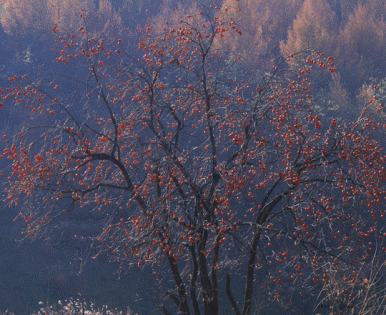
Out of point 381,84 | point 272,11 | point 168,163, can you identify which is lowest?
point 168,163

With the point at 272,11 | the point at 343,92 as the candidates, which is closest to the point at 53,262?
the point at 343,92

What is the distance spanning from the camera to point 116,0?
28.7m

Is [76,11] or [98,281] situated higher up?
[76,11]

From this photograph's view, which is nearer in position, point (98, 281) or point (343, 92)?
point (98, 281)

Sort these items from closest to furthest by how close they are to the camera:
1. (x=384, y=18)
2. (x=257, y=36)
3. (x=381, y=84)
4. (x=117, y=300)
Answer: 1. (x=117, y=300)
2. (x=381, y=84)
3. (x=257, y=36)
4. (x=384, y=18)

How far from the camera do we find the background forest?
15.0 meters

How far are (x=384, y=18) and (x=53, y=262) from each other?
69.3 ft

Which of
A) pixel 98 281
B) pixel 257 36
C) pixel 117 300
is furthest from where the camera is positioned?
pixel 257 36

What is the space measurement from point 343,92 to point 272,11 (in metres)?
8.86

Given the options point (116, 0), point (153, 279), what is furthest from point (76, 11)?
point (153, 279)

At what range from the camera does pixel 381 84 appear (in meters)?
18.5

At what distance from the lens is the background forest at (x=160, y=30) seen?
589 inches

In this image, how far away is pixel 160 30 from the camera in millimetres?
23188

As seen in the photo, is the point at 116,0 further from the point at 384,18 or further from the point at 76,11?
the point at 384,18
